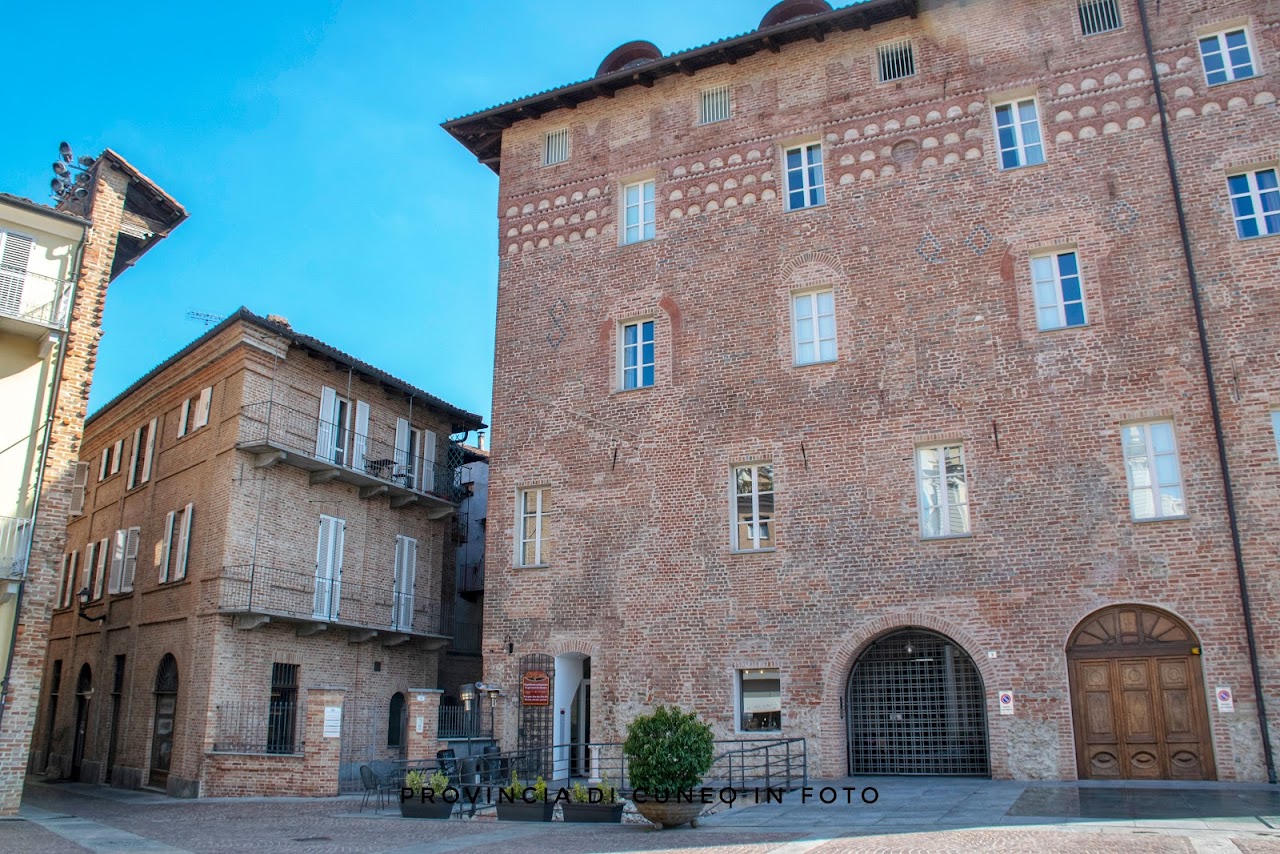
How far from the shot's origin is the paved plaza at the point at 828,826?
10234 millimetres

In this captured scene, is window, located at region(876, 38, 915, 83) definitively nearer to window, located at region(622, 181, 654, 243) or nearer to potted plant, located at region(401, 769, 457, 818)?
window, located at region(622, 181, 654, 243)

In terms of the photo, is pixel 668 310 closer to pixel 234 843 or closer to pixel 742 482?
pixel 742 482

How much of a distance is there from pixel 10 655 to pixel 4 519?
2.13m

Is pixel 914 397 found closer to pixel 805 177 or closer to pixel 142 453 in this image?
pixel 805 177

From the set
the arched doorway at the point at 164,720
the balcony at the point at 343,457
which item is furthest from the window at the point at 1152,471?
the arched doorway at the point at 164,720

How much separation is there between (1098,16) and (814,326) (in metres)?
7.54

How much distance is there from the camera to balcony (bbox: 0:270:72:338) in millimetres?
16562

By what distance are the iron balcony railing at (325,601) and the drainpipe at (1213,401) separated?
17.2m

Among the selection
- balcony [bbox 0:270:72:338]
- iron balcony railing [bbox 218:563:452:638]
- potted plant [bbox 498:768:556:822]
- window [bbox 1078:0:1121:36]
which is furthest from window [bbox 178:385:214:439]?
window [bbox 1078:0:1121:36]

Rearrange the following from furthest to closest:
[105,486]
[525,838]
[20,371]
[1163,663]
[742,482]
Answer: [105,486]
[742,482]
[20,371]
[1163,663]
[525,838]

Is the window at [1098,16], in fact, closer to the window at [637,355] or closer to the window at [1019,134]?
the window at [1019,134]

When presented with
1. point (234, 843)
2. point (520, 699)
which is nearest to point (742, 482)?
point (520, 699)

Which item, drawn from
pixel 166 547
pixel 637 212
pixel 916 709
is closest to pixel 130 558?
pixel 166 547

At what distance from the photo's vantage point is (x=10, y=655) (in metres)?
15.6
